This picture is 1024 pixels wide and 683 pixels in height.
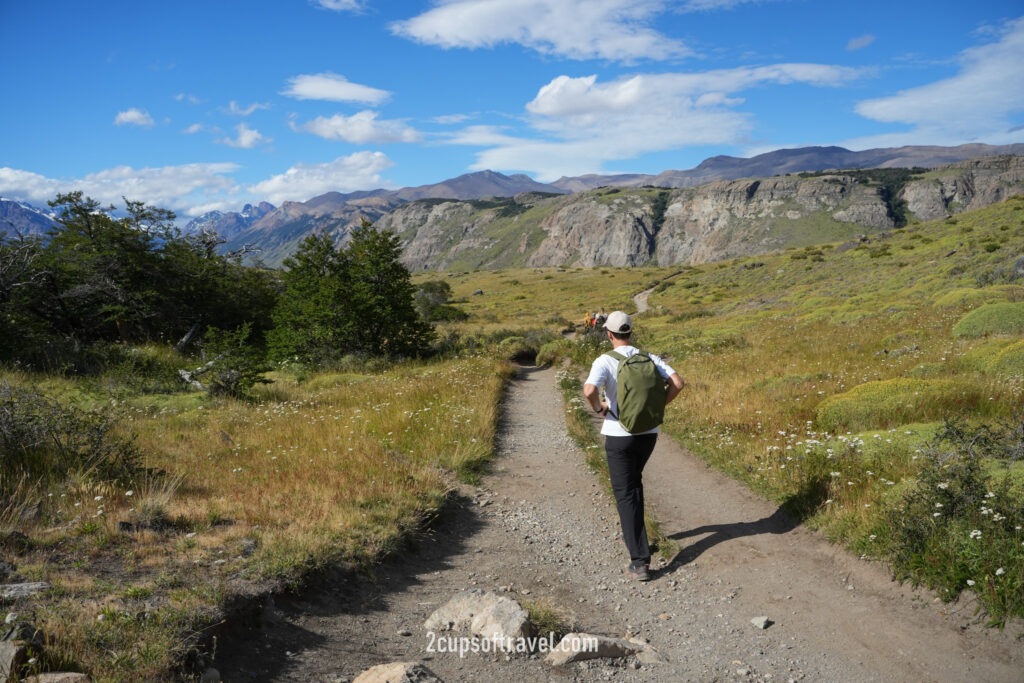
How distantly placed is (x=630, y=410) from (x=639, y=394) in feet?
0.63

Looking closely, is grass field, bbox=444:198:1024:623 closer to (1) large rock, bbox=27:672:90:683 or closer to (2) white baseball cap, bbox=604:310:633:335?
(2) white baseball cap, bbox=604:310:633:335

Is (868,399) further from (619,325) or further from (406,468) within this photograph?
(406,468)

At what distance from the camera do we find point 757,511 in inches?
282

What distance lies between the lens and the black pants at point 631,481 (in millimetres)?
5684

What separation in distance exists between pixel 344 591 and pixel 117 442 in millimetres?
4637

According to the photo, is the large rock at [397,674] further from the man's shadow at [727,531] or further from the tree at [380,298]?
the tree at [380,298]

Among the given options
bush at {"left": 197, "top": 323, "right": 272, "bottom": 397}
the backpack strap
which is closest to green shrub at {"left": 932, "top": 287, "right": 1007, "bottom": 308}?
the backpack strap

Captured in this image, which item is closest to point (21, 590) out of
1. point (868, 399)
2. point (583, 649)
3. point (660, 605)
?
point (583, 649)

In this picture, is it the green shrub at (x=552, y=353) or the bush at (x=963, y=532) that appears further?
the green shrub at (x=552, y=353)

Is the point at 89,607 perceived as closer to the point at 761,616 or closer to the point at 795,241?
the point at 761,616

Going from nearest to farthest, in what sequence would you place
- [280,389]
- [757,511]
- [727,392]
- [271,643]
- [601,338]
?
1. [271,643]
2. [757,511]
3. [727,392]
4. [280,389]
5. [601,338]

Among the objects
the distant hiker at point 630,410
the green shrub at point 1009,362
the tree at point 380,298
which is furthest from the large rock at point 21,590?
the tree at point 380,298

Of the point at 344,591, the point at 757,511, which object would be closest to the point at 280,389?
the point at 344,591

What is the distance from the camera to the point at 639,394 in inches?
213
